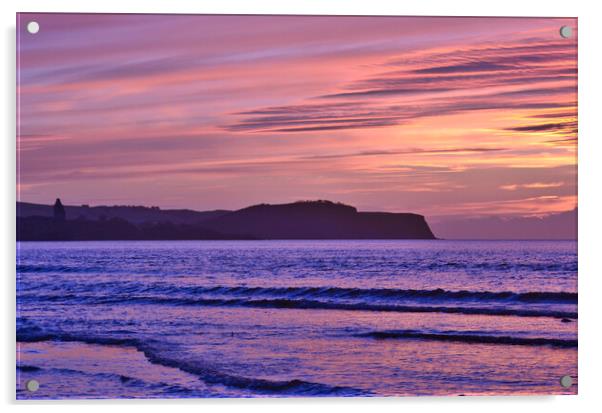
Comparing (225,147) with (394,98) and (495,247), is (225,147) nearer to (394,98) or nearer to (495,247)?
(394,98)

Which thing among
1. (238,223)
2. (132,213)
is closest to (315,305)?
(238,223)

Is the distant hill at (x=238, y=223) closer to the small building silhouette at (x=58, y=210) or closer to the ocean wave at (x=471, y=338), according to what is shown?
the small building silhouette at (x=58, y=210)

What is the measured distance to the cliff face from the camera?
16.1 feet

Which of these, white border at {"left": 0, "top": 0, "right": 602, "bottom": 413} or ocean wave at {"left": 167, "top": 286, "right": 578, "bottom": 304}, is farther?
ocean wave at {"left": 167, "top": 286, "right": 578, "bottom": 304}

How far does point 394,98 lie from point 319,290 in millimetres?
1001

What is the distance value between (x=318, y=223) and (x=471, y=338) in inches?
32.1

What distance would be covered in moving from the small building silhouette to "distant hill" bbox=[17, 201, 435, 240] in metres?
0.02

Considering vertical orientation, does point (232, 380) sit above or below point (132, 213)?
below

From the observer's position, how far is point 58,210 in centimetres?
484

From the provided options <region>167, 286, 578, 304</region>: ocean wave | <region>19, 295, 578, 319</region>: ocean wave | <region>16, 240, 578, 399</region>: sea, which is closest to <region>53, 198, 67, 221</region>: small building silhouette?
<region>16, 240, 578, 399</region>: sea

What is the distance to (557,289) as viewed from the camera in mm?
4863

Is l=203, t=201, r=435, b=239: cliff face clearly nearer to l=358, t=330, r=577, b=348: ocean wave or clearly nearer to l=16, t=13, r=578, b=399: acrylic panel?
l=16, t=13, r=578, b=399: acrylic panel

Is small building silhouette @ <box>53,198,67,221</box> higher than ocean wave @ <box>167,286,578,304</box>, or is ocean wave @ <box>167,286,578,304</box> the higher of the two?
small building silhouette @ <box>53,198,67,221</box>
